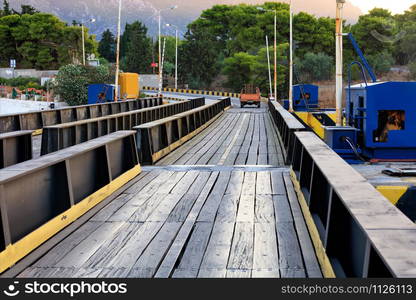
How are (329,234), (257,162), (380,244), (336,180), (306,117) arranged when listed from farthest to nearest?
(306,117) < (257,162) < (336,180) < (329,234) < (380,244)

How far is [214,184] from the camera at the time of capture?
11.8m

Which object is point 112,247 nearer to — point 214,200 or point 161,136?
point 214,200

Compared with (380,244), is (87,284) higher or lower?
lower

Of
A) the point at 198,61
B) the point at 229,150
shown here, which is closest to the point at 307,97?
the point at 229,150

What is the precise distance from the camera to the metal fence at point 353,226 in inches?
163

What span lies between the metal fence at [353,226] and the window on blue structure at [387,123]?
1072 cm

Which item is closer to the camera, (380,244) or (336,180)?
(380,244)

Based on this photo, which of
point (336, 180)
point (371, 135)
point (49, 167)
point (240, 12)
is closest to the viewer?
point (336, 180)

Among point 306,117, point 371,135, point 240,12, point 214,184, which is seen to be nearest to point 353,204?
point 214,184

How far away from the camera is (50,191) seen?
26.4 ft

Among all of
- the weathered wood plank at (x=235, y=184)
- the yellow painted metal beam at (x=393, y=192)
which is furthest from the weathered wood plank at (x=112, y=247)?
the yellow painted metal beam at (x=393, y=192)

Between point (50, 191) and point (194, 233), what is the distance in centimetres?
188

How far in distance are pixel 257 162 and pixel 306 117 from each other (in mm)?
27725

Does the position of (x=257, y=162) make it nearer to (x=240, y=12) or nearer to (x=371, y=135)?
(x=371, y=135)
